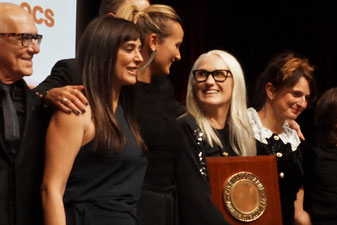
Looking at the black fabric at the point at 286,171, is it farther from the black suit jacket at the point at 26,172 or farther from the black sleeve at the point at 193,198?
the black suit jacket at the point at 26,172

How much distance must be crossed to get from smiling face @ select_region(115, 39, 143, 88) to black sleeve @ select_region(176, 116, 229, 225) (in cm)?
64

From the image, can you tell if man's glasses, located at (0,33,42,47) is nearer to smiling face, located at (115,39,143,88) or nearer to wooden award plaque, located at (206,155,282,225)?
smiling face, located at (115,39,143,88)

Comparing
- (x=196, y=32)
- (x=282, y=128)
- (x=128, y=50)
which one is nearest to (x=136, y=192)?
(x=128, y=50)

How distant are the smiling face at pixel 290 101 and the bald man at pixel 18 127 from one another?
167cm

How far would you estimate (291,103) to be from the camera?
3523mm

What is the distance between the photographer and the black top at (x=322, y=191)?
3.64 metres

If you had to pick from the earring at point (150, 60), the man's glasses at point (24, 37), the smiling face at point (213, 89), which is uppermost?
the man's glasses at point (24, 37)

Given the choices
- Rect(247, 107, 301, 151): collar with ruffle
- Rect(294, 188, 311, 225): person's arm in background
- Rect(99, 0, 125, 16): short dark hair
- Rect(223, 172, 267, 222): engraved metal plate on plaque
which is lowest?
Rect(294, 188, 311, 225): person's arm in background

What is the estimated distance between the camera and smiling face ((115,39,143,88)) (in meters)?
2.31

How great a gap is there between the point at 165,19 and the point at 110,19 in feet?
1.71

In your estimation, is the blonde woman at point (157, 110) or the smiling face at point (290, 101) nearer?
the blonde woman at point (157, 110)

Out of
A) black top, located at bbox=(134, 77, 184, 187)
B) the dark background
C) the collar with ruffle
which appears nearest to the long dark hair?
black top, located at bbox=(134, 77, 184, 187)

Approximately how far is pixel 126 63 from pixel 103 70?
109mm

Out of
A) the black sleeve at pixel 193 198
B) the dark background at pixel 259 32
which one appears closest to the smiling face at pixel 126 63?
the black sleeve at pixel 193 198
